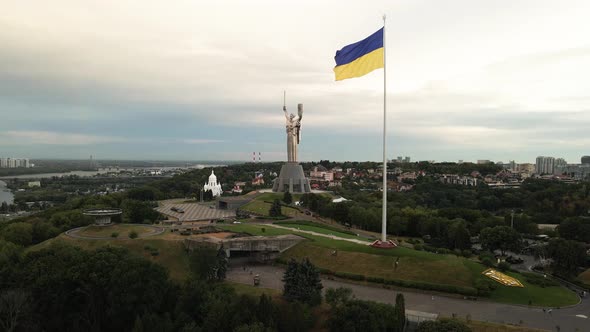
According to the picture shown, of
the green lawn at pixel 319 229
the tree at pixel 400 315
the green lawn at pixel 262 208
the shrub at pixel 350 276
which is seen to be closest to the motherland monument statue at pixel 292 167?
the green lawn at pixel 262 208

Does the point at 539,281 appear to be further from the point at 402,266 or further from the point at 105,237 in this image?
the point at 105,237

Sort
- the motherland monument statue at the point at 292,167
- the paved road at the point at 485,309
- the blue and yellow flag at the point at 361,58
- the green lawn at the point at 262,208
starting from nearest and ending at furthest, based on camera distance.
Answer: the paved road at the point at 485,309 → the blue and yellow flag at the point at 361,58 → the green lawn at the point at 262,208 → the motherland monument statue at the point at 292,167

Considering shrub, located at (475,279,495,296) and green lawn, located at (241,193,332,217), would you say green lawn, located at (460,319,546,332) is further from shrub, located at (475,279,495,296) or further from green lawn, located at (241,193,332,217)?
green lawn, located at (241,193,332,217)

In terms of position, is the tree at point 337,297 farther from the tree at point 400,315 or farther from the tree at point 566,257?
the tree at point 566,257

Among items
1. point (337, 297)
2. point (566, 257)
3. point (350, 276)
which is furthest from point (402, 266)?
point (566, 257)

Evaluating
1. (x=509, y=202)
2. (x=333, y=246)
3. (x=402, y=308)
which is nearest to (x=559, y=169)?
(x=509, y=202)

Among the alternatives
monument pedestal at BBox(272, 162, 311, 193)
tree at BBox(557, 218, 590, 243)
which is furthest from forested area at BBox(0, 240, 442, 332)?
monument pedestal at BBox(272, 162, 311, 193)
